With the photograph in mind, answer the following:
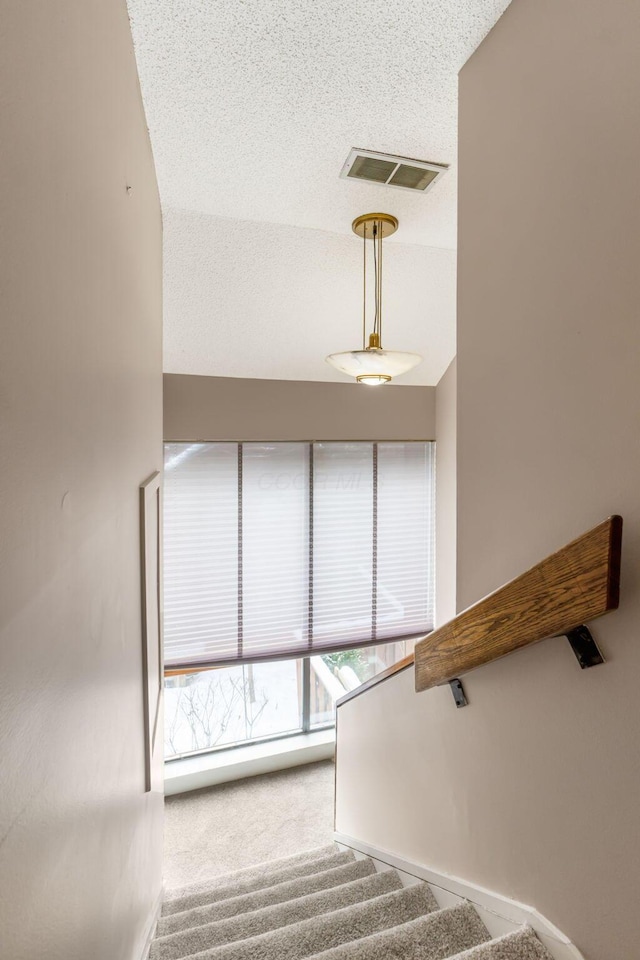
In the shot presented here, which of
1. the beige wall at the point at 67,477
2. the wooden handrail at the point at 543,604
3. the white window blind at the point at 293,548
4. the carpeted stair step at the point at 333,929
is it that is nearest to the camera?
the beige wall at the point at 67,477

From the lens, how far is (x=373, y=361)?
7.45ft

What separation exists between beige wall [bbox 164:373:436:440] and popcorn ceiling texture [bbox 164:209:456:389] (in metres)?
0.11

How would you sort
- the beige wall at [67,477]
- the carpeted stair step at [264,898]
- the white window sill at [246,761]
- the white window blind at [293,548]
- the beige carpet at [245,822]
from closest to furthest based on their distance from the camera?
the beige wall at [67,477] < the carpeted stair step at [264,898] < the beige carpet at [245,822] < the white window blind at [293,548] < the white window sill at [246,761]

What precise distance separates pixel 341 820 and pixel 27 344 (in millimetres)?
2919

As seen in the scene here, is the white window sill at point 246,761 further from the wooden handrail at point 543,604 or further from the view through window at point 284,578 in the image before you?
the wooden handrail at point 543,604

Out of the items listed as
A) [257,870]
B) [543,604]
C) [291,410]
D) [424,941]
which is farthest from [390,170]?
[257,870]

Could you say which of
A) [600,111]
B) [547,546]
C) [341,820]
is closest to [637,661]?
[547,546]

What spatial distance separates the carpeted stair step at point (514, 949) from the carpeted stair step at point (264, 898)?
1.18m

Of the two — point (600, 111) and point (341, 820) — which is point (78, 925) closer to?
point (600, 111)

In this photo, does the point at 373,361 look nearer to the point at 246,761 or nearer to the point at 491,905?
the point at 491,905

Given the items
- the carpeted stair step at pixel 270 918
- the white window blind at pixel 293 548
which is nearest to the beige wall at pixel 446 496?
the white window blind at pixel 293 548

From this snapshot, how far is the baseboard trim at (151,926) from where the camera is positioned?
1739 mm

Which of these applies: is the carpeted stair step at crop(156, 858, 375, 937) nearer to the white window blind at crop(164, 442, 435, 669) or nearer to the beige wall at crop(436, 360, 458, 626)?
the white window blind at crop(164, 442, 435, 669)

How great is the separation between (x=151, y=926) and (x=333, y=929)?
76 centimetres
